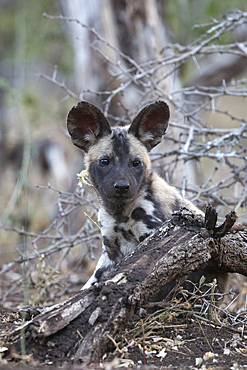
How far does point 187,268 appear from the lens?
3.60 m

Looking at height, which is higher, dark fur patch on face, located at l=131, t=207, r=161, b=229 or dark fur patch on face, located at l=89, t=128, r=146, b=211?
dark fur patch on face, located at l=89, t=128, r=146, b=211

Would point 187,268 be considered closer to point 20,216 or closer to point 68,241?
point 68,241

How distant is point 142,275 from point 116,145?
1.71 m

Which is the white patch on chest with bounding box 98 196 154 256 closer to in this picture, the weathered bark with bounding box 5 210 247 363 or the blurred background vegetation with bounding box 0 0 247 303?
the weathered bark with bounding box 5 210 247 363

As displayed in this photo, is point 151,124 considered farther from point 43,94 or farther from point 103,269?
point 43,94

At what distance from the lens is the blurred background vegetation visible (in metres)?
8.35

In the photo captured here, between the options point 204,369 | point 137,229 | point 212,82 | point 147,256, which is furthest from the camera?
point 212,82

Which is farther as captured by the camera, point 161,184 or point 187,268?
point 161,184

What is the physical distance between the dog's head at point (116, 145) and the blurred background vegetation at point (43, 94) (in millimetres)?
1589

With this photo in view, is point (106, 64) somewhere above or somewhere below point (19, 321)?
above

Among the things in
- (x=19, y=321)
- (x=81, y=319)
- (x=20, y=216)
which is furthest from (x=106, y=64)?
(x=81, y=319)

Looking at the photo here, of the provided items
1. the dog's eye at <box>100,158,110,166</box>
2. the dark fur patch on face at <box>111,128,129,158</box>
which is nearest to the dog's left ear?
the dark fur patch on face at <box>111,128,129,158</box>

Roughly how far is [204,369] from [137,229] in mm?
1839

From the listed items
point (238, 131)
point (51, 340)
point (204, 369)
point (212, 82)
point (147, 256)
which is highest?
point (212, 82)
